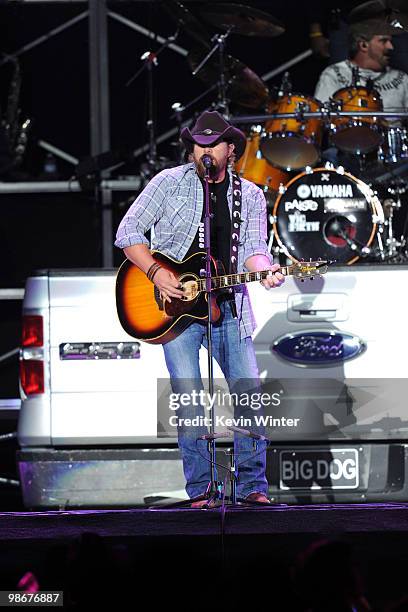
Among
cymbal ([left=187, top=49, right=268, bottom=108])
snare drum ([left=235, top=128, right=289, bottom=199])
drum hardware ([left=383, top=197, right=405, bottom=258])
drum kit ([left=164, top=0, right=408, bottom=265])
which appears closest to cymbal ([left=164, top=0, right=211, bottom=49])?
drum kit ([left=164, top=0, right=408, bottom=265])

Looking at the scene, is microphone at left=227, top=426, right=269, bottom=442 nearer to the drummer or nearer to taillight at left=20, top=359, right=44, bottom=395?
taillight at left=20, top=359, right=44, bottom=395

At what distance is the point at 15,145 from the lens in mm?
10484

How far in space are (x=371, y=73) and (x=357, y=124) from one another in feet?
4.14

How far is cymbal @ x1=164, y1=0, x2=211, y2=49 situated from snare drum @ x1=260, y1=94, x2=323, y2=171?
1002mm

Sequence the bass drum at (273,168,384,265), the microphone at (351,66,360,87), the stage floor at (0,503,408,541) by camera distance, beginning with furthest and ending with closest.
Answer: the microphone at (351,66,360,87)
the bass drum at (273,168,384,265)
the stage floor at (0,503,408,541)

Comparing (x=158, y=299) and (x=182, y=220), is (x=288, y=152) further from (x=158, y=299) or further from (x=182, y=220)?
(x=158, y=299)

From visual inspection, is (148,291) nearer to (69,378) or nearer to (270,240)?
(69,378)

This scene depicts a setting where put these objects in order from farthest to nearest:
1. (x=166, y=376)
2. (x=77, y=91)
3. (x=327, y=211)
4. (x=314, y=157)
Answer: (x=77, y=91)
(x=314, y=157)
(x=327, y=211)
(x=166, y=376)

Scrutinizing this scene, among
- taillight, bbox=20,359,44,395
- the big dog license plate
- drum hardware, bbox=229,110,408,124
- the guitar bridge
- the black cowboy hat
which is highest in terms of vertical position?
drum hardware, bbox=229,110,408,124

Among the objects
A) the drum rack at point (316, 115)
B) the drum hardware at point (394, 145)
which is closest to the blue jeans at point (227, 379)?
the drum rack at point (316, 115)

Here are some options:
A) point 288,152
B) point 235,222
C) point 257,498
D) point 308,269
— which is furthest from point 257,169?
point 257,498

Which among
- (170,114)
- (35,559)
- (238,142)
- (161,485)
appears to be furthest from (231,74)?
A: (35,559)

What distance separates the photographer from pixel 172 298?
564 centimetres

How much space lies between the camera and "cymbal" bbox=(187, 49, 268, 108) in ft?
31.4
